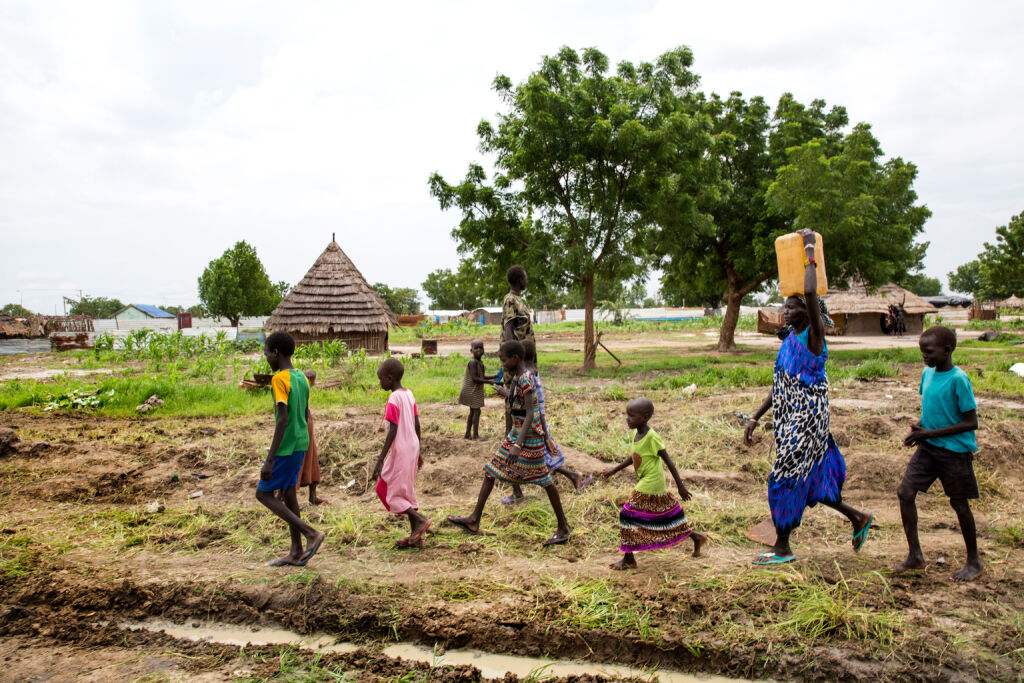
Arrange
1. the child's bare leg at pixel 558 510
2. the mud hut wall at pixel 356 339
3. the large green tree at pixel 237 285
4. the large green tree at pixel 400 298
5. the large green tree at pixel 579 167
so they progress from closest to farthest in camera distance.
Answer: the child's bare leg at pixel 558 510, the large green tree at pixel 579 167, the mud hut wall at pixel 356 339, the large green tree at pixel 237 285, the large green tree at pixel 400 298

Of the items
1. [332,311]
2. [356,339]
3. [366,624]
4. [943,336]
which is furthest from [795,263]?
[356,339]

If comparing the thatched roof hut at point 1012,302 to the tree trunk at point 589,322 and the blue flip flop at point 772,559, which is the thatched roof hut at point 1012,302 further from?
the blue flip flop at point 772,559

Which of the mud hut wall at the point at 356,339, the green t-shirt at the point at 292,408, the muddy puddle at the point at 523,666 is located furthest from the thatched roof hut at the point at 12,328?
the muddy puddle at the point at 523,666

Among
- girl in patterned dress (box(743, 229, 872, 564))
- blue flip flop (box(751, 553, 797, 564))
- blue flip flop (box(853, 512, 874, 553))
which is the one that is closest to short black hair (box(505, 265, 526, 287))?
girl in patterned dress (box(743, 229, 872, 564))

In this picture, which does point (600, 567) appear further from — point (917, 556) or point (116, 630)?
point (116, 630)

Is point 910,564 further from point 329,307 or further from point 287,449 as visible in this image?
point 329,307

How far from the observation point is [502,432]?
762cm

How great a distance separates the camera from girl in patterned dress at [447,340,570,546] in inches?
167

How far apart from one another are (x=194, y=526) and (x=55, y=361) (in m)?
21.7

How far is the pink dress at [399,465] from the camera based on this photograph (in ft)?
13.4

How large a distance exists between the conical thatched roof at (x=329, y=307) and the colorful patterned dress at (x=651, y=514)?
1596 cm

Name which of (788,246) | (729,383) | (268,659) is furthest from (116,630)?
(729,383)

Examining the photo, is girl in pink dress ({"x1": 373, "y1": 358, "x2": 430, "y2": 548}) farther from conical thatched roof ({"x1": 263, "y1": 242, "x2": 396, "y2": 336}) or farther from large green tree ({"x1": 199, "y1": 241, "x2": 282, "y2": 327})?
large green tree ({"x1": 199, "y1": 241, "x2": 282, "y2": 327})

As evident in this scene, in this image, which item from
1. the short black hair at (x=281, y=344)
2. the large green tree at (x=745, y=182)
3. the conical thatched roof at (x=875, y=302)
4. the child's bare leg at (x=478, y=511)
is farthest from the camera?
the conical thatched roof at (x=875, y=302)
